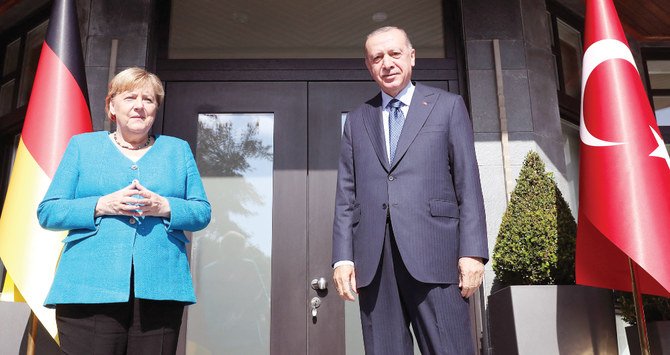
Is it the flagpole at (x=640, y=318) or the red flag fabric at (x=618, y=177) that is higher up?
the red flag fabric at (x=618, y=177)

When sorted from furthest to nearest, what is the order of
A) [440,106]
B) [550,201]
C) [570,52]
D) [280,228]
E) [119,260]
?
A: [570,52] → [280,228] → [550,201] → [440,106] → [119,260]

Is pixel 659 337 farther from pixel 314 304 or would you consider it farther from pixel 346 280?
pixel 314 304

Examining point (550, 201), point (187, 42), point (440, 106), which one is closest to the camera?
point (440, 106)

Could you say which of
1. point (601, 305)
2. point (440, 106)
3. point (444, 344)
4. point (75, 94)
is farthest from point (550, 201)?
point (75, 94)

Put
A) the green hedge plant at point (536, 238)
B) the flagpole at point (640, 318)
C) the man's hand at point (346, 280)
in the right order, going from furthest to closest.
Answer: the green hedge plant at point (536, 238) → the flagpole at point (640, 318) → the man's hand at point (346, 280)

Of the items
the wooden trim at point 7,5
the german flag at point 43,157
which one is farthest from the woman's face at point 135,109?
the wooden trim at point 7,5

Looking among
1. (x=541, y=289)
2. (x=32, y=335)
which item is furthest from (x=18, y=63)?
(x=541, y=289)

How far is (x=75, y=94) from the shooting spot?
3.62 m

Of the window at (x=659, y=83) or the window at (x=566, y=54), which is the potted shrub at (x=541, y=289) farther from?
the window at (x=659, y=83)

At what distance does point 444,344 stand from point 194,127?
2796 millimetres

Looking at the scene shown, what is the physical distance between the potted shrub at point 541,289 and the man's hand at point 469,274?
1100 millimetres

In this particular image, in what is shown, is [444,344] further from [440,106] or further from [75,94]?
[75,94]

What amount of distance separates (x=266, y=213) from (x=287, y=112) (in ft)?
2.37

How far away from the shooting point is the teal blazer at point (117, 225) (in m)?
2.10
